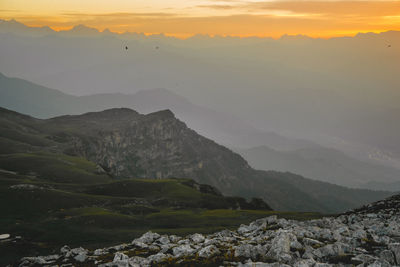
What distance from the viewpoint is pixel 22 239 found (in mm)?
65750

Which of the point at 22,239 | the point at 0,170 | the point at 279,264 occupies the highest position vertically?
the point at 0,170

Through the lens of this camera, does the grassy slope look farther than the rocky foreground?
Yes

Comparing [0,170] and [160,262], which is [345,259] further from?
[0,170]

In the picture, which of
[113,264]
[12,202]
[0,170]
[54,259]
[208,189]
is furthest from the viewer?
[208,189]

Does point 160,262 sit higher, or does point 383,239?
point 383,239

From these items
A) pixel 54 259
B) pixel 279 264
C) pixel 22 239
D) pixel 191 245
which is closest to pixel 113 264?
pixel 191 245

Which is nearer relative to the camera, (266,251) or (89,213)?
(266,251)

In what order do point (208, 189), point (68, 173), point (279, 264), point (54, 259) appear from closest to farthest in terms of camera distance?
point (279, 264), point (54, 259), point (68, 173), point (208, 189)

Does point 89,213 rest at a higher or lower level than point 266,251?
lower

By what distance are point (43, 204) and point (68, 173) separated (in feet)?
203

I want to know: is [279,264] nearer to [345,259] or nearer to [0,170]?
[345,259]

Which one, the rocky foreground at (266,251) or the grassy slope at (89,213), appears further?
the grassy slope at (89,213)

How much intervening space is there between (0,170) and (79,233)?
274 ft

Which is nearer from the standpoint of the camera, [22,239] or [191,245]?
[191,245]
